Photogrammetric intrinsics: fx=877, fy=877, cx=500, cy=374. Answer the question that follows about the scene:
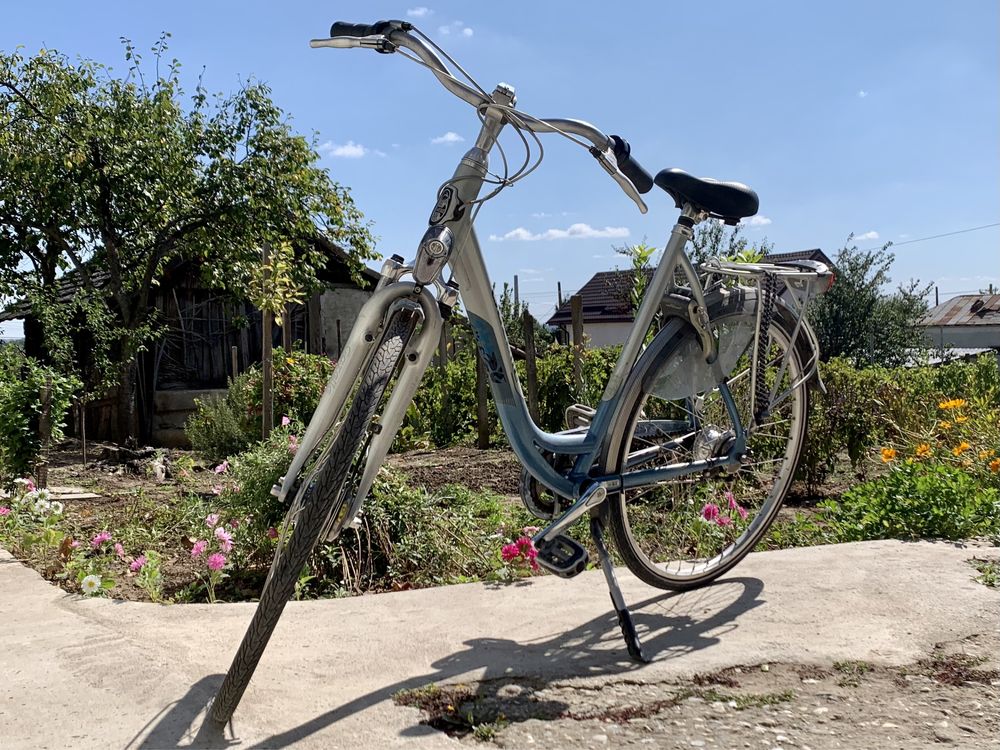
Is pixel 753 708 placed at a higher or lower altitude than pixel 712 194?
lower

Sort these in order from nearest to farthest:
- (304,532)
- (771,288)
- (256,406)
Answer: (304,532)
(771,288)
(256,406)

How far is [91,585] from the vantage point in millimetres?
3150

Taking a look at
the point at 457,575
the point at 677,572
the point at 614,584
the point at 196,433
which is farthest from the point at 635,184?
the point at 196,433

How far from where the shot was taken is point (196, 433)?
32.8 feet

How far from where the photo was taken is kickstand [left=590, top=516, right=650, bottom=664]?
8.00ft

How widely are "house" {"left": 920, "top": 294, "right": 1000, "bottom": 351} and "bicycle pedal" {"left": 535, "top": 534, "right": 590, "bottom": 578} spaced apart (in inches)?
1515

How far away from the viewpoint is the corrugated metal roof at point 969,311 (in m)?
38.3

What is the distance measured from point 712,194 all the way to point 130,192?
1046 cm

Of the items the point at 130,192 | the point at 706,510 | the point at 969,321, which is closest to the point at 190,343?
the point at 130,192

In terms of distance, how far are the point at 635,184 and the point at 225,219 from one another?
1074cm

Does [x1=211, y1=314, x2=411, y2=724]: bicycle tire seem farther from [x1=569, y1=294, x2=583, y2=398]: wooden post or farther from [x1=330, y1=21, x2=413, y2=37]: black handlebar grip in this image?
[x1=569, y1=294, x2=583, y2=398]: wooden post

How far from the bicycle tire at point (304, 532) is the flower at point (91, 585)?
4.66 ft

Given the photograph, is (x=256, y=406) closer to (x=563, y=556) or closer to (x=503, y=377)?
(x=503, y=377)

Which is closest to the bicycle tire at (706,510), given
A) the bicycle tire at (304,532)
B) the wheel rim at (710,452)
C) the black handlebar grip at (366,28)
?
the wheel rim at (710,452)
